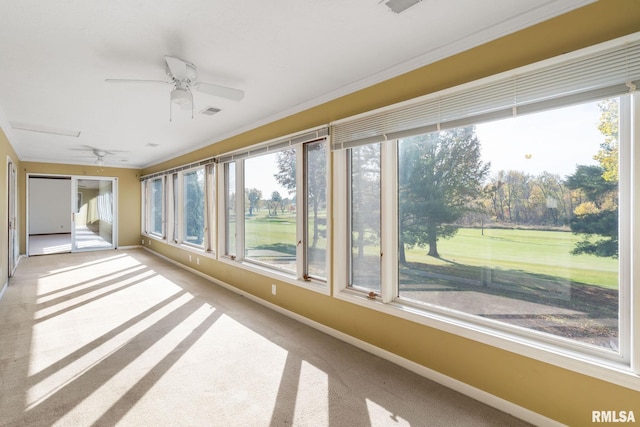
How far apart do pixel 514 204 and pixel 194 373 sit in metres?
2.67

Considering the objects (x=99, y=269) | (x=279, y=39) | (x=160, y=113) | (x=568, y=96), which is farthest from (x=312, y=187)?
(x=99, y=269)

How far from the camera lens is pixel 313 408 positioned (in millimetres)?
2049

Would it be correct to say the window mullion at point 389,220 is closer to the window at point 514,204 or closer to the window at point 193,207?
the window at point 514,204

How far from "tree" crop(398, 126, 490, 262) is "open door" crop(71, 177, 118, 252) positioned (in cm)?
882

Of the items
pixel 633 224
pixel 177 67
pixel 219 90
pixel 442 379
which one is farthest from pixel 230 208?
pixel 633 224

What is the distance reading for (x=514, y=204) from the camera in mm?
2121

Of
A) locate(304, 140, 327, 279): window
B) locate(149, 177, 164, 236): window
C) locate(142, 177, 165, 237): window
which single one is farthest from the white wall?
locate(304, 140, 327, 279): window

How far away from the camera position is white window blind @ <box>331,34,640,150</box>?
1578mm

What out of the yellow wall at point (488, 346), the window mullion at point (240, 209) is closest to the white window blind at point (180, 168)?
the window mullion at point (240, 209)

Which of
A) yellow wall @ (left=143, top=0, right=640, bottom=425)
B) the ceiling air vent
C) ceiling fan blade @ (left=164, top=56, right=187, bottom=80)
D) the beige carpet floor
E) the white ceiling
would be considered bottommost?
the beige carpet floor

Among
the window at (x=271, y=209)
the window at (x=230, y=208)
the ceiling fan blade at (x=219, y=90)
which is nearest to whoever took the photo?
the ceiling fan blade at (x=219, y=90)

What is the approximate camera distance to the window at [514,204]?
1.70 m

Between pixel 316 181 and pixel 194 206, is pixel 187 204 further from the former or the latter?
pixel 316 181

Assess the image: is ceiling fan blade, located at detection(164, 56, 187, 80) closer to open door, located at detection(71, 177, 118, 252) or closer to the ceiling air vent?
the ceiling air vent
